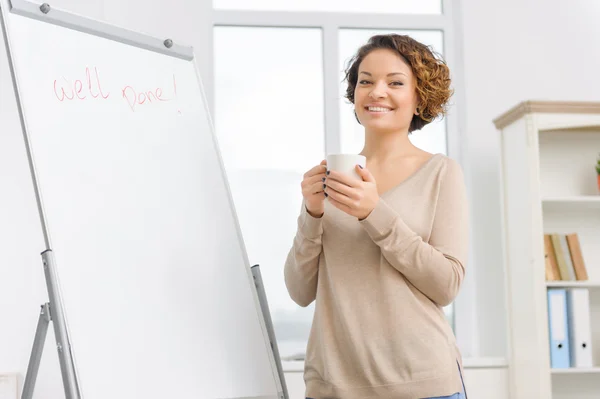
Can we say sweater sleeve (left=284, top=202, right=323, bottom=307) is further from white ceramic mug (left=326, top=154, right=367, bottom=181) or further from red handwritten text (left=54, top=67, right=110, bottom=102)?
red handwritten text (left=54, top=67, right=110, bottom=102)

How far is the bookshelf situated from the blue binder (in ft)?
0.07

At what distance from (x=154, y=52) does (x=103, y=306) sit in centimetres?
67

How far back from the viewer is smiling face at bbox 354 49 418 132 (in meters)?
1.44

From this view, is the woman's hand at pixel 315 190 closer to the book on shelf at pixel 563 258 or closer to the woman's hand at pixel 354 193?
the woman's hand at pixel 354 193

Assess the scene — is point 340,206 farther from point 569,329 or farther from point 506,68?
point 506,68

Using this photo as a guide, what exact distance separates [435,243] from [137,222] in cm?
66

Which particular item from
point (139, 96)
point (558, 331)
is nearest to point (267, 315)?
point (139, 96)

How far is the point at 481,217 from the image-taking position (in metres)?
2.89

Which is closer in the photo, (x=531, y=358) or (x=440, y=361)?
(x=440, y=361)

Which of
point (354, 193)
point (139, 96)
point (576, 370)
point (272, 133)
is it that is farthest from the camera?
point (272, 133)

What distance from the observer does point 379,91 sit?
4.68 feet

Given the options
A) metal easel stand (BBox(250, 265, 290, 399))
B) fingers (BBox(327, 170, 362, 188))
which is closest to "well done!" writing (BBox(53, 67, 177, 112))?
metal easel stand (BBox(250, 265, 290, 399))

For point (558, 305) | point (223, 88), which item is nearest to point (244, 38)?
point (223, 88)

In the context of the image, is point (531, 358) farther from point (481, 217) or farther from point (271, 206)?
point (271, 206)
